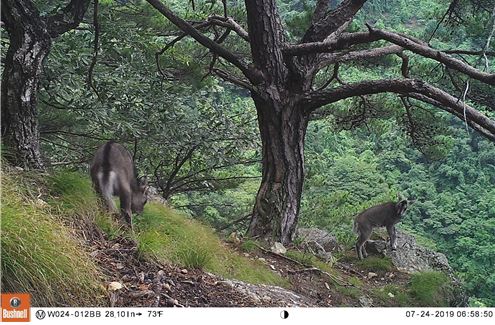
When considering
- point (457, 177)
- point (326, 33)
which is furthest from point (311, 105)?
point (457, 177)

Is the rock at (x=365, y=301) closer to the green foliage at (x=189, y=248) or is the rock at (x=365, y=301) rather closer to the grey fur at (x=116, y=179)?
the green foliage at (x=189, y=248)

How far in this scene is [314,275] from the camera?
4492mm

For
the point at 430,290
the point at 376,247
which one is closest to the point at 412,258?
the point at 376,247

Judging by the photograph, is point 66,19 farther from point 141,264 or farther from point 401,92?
point 401,92

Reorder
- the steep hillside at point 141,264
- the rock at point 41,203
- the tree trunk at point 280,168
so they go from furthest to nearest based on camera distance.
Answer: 1. the tree trunk at point 280,168
2. the rock at point 41,203
3. the steep hillside at point 141,264

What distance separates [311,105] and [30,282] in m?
3.42

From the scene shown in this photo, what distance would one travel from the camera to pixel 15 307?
7.20ft

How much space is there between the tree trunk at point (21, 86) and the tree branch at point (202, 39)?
1.37m

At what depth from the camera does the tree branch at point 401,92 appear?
428 centimetres

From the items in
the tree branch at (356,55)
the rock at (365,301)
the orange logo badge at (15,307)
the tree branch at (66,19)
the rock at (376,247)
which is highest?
the tree branch at (356,55)

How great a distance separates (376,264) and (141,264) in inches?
142

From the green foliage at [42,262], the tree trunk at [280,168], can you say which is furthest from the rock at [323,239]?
the green foliage at [42,262]

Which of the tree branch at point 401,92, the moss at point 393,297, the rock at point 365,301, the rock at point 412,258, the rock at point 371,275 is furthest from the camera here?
the rock at point 412,258
